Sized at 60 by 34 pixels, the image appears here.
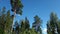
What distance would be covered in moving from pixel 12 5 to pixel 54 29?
15.4 meters

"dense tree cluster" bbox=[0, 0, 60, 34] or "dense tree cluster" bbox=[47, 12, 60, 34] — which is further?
"dense tree cluster" bbox=[47, 12, 60, 34]

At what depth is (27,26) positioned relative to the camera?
47125mm

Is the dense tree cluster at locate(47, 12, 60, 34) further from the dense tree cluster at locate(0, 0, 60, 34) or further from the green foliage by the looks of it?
the green foliage

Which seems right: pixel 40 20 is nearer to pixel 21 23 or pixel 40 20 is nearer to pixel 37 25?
pixel 37 25

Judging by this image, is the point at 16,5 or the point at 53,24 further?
the point at 53,24

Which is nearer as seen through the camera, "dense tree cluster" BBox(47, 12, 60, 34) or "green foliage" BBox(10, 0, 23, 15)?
"green foliage" BBox(10, 0, 23, 15)

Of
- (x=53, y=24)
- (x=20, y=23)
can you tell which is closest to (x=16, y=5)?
(x=20, y=23)

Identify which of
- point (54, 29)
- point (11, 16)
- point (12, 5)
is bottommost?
point (54, 29)

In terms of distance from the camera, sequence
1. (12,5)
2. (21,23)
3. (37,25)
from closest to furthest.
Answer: (12,5)
(21,23)
(37,25)

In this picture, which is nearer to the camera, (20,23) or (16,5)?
(16,5)

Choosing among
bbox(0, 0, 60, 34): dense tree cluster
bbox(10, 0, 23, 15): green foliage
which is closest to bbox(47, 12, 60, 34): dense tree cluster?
bbox(0, 0, 60, 34): dense tree cluster

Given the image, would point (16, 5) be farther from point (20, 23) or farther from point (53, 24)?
point (53, 24)

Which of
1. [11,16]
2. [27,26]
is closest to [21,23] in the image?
[27,26]

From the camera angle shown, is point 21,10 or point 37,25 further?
point 37,25
